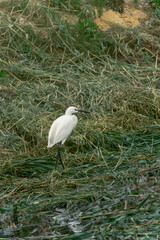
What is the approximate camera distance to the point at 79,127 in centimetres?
572

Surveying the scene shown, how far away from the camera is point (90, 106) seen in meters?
6.38

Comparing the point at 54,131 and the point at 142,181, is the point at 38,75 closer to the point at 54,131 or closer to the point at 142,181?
the point at 54,131

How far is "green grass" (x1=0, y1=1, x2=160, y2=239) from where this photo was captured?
3951mm

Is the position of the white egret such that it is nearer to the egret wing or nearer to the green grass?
the egret wing

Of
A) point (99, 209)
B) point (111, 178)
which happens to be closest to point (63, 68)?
point (111, 178)

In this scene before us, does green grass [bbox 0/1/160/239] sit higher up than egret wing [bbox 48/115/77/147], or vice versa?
egret wing [bbox 48/115/77/147]

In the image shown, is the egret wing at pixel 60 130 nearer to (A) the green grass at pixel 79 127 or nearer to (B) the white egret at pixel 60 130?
(B) the white egret at pixel 60 130

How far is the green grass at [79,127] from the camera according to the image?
3951mm

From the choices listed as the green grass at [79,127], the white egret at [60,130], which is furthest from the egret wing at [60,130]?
the green grass at [79,127]

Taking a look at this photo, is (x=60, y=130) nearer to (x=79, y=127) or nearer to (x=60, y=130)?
(x=60, y=130)

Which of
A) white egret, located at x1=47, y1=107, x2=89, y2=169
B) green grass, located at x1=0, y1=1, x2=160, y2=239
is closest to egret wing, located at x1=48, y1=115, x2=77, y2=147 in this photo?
white egret, located at x1=47, y1=107, x2=89, y2=169

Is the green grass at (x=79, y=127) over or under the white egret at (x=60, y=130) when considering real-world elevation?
under

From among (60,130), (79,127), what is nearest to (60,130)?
(60,130)

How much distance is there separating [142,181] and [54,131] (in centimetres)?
111
